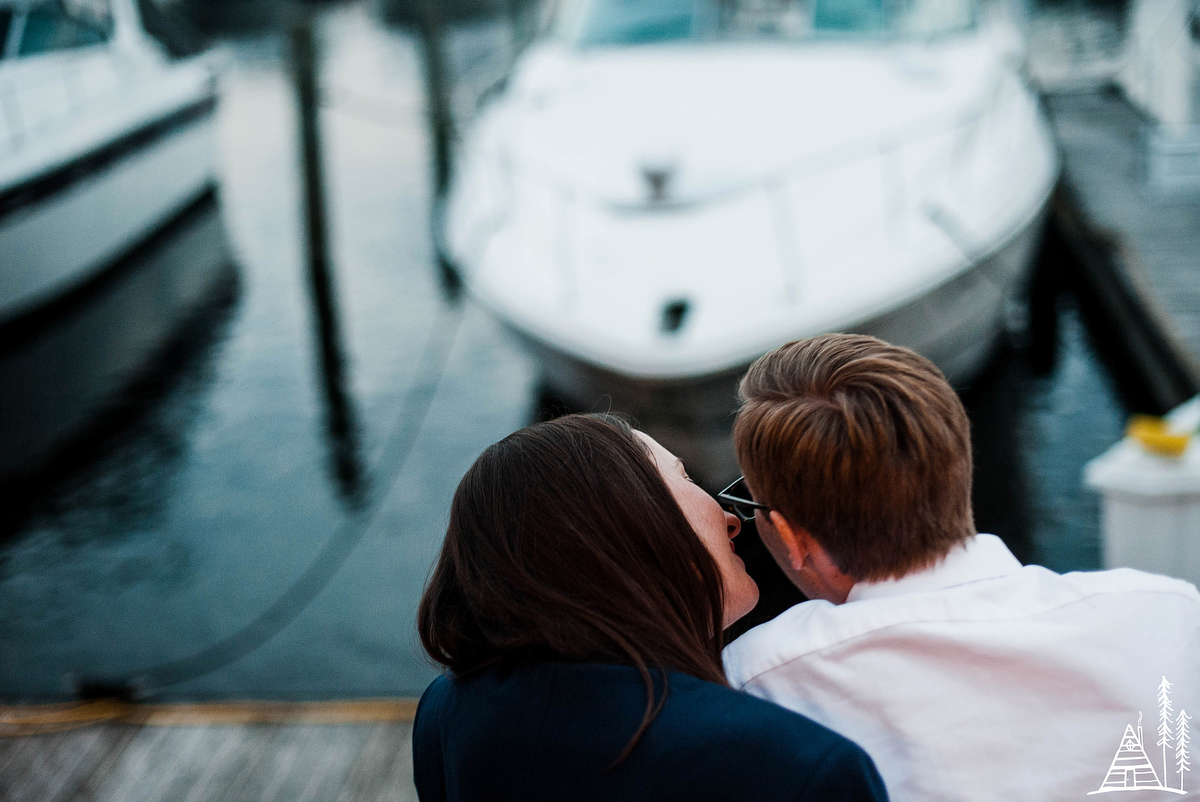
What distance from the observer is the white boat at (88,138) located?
7.51 metres

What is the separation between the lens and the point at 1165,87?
873cm

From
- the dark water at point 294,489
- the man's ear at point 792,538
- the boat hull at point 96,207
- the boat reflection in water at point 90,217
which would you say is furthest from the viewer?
the boat hull at point 96,207

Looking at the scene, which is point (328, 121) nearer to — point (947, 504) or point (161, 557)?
point (161, 557)

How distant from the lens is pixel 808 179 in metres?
4.54

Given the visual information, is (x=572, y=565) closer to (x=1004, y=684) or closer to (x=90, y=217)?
(x=1004, y=684)

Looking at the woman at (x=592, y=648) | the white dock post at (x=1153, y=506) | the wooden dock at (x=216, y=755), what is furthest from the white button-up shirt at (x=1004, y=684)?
the wooden dock at (x=216, y=755)

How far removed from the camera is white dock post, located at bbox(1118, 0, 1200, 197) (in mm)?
7094

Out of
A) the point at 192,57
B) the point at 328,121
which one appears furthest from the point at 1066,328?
the point at 328,121

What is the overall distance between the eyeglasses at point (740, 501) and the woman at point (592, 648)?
0.05 meters

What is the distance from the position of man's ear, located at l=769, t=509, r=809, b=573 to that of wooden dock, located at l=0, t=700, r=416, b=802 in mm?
1834

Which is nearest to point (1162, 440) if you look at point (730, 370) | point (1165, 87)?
point (730, 370)

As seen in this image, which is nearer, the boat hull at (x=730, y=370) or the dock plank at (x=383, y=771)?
the dock plank at (x=383, y=771)

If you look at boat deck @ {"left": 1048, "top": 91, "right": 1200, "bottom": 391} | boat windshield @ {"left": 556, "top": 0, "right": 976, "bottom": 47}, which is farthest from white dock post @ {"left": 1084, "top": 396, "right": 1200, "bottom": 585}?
boat windshield @ {"left": 556, "top": 0, "right": 976, "bottom": 47}

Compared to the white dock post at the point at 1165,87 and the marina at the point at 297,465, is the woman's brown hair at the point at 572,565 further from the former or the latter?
the white dock post at the point at 1165,87
